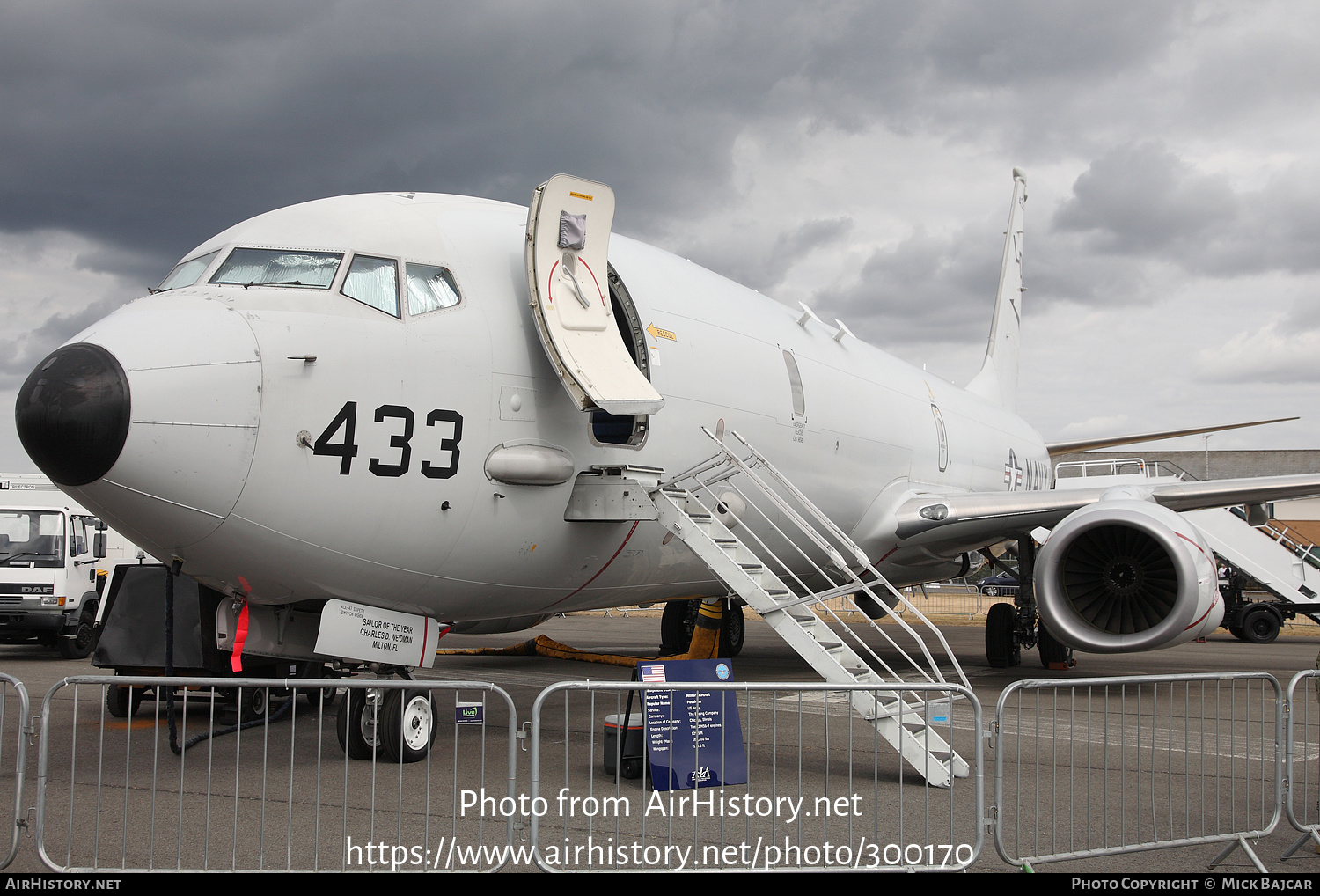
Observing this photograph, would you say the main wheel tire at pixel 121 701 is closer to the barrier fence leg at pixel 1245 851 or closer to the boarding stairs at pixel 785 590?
the boarding stairs at pixel 785 590

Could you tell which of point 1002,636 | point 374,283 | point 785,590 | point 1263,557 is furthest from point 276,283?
point 1263,557

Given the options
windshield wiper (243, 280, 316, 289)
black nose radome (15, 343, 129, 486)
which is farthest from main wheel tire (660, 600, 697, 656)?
black nose radome (15, 343, 129, 486)

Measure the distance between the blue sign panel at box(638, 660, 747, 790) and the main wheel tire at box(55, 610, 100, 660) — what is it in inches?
537

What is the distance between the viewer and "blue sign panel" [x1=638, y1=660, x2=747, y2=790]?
6.57m

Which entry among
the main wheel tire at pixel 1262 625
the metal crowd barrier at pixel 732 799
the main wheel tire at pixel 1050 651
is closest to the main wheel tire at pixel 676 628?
the main wheel tire at pixel 1050 651

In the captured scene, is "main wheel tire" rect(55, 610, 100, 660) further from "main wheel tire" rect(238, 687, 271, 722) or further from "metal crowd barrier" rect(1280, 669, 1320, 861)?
"metal crowd barrier" rect(1280, 669, 1320, 861)

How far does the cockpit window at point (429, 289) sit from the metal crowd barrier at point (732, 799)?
2537 millimetres

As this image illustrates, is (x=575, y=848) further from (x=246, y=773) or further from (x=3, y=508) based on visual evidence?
(x=3, y=508)

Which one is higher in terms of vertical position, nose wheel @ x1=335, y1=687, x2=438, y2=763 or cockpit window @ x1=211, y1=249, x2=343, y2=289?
cockpit window @ x1=211, y1=249, x2=343, y2=289

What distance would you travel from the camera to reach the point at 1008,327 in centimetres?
2197

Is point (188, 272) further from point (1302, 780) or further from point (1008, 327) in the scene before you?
point (1008, 327)

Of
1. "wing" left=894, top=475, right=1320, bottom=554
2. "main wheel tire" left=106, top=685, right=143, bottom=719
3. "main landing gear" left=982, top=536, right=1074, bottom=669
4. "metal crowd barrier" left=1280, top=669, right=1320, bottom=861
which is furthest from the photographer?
"main landing gear" left=982, top=536, right=1074, bottom=669

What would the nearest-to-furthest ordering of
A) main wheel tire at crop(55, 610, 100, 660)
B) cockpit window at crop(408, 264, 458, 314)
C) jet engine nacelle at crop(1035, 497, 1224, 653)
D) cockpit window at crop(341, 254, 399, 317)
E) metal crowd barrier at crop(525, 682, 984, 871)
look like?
metal crowd barrier at crop(525, 682, 984, 871)
cockpit window at crop(341, 254, 399, 317)
cockpit window at crop(408, 264, 458, 314)
jet engine nacelle at crop(1035, 497, 1224, 653)
main wheel tire at crop(55, 610, 100, 660)

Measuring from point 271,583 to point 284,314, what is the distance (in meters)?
1.57
